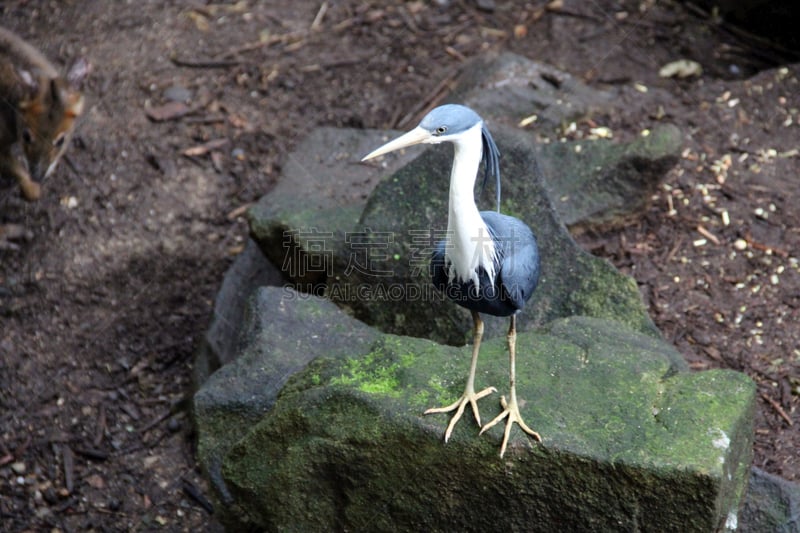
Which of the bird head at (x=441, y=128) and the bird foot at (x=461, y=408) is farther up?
the bird head at (x=441, y=128)

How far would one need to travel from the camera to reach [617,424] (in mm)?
3424

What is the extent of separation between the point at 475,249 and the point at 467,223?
5.0 inches

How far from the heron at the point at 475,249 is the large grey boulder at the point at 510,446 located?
86mm

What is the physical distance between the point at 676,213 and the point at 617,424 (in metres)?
2.68

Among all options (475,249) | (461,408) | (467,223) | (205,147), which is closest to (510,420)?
(461,408)

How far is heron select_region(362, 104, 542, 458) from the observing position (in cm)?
319

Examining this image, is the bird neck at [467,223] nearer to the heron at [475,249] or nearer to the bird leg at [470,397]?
the heron at [475,249]

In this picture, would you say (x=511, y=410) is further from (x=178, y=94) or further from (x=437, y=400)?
(x=178, y=94)

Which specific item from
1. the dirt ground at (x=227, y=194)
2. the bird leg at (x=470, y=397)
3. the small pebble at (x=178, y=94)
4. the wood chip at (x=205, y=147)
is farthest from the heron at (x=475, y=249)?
the small pebble at (x=178, y=94)

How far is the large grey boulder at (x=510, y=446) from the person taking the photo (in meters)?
3.28

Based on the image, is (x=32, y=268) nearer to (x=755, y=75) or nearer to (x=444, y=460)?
(x=444, y=460)

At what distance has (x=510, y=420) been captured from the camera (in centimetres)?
343

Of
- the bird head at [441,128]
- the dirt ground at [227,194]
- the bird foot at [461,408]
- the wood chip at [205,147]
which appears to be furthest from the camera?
the wood chip at [205,147]

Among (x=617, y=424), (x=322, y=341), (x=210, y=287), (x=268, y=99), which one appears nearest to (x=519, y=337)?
(x=617, y=424)
